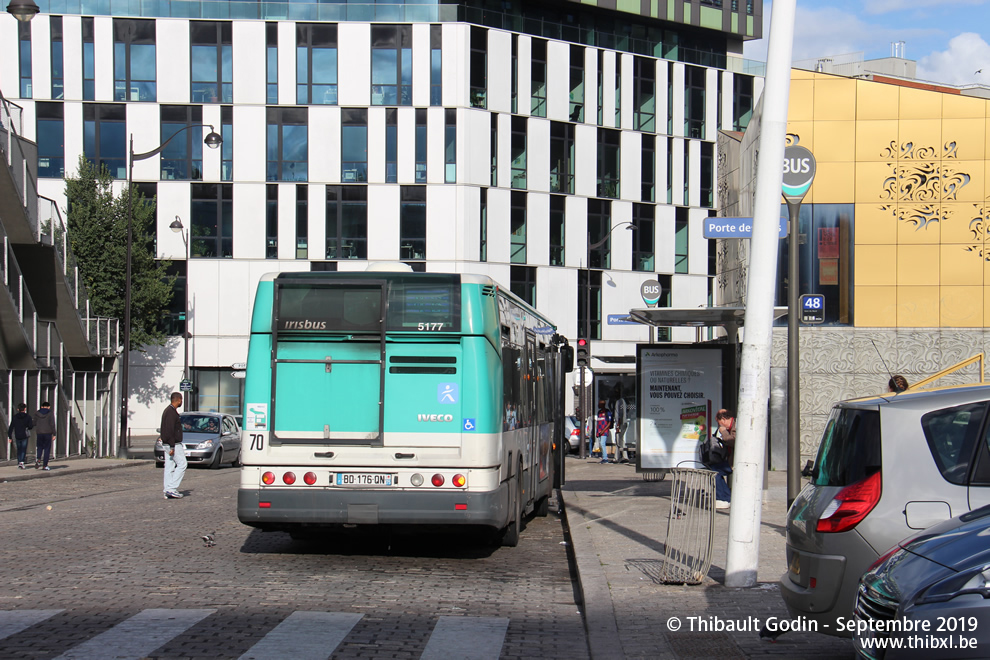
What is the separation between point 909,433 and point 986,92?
8304cm

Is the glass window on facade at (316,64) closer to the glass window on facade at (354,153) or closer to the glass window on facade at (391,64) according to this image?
the glass window on facade at (354,153)

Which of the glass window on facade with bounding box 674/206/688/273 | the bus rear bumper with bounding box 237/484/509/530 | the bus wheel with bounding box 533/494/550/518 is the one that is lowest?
the bus wheel with bounding box 533/494/550/518

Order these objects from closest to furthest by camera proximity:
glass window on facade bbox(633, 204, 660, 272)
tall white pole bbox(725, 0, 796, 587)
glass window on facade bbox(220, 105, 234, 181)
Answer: tall white pole bbox(725, 0, 796, 587) → glass window on facade bbox(220, 105, 234, 181) → glass window on facade bbox(633, 204, 660, 272)

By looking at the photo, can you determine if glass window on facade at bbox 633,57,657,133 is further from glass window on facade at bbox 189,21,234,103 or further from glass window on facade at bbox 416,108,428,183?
glass window on facade at bbox 189,21,234,103

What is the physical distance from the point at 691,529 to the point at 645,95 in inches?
1895

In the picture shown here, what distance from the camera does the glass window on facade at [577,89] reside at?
5312 cm

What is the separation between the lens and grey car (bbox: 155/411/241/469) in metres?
30.2

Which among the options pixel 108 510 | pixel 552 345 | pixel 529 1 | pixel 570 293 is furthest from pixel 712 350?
pixel 529 1

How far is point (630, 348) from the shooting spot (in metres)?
53.8

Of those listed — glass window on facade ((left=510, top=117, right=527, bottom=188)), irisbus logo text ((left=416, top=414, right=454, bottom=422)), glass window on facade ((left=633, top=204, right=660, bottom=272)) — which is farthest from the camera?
glass window on facade ((left=633, top=204, right=660, bottom=272))

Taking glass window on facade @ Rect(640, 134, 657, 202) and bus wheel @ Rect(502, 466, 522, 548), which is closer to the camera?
bus wheel @ Rect(502, 466, 522, 548)

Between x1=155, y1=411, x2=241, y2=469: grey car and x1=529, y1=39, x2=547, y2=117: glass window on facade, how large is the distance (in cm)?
2549

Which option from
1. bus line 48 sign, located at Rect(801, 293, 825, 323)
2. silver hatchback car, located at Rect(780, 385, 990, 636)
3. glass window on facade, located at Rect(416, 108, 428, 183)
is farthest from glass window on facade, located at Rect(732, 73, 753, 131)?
silver hatchback car, located at Rect(780, 385, 990, 636)

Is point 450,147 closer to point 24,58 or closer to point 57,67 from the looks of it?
point 57,67
